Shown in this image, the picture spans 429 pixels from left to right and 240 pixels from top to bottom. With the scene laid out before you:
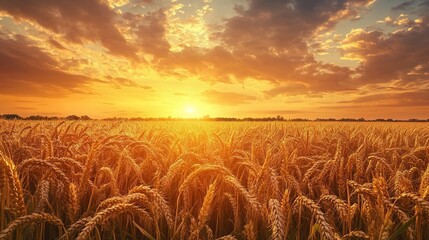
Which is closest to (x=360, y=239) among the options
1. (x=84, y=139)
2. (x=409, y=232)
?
(x=409, y=232)

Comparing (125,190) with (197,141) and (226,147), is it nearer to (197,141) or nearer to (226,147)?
(226,147)

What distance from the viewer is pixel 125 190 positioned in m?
3.60

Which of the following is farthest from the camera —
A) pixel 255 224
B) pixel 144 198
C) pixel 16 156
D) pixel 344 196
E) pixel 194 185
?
pixel 16 156

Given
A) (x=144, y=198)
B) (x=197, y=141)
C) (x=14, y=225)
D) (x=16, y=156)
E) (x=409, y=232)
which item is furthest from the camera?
(x=197, y=141)

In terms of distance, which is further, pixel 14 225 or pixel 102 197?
pixel 102 197

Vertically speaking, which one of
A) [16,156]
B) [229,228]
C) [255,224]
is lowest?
[229,228]

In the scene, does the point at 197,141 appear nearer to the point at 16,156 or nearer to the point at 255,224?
the point at 16,156

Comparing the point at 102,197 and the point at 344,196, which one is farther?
the point at 344,196

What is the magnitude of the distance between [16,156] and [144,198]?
3.22 m

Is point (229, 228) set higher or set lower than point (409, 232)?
lower

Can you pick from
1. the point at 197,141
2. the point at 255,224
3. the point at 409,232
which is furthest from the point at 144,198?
the point at 197,141

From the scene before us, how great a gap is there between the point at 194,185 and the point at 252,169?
741 mm

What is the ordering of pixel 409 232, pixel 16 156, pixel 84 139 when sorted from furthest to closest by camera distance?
1. pixel 84 139
2. pixel 16 156
3. pixel 409 232

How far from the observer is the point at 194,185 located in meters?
3.40
